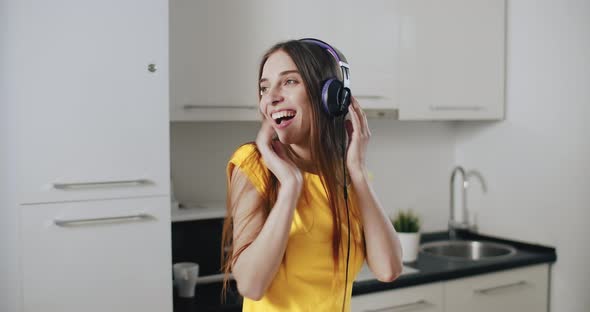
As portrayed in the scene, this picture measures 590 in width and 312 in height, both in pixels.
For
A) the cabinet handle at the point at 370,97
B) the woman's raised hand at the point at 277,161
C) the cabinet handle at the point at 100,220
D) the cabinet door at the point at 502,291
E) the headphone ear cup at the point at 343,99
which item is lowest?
the cabinet door at the point at 502,291

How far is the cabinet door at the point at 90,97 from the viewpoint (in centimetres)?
159

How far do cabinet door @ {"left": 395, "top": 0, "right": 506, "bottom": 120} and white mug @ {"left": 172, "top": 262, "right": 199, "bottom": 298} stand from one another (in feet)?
3.60

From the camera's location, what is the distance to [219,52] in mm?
2088

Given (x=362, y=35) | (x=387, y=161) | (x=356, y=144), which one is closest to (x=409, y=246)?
(x=387, y=161)

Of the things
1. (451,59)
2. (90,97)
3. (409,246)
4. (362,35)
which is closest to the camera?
(90,97)

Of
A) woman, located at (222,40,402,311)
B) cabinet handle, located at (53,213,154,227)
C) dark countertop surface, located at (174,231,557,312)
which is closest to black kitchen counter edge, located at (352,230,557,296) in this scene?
dark countertop surface, located at (174,231,557,312)

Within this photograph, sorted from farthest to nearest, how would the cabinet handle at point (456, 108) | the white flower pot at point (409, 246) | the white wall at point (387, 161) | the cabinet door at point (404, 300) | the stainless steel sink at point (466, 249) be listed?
the stainless steel sink at point (466, 249), the cabinet handle at point (456, 108), the white flower pot at point (409, 246), the white wall at point (387, 161), the cabinet door at point (404, 300)

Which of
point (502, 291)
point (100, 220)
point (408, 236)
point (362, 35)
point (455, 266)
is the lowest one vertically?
point (502, 291)

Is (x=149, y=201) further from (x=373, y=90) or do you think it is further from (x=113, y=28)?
(x=373, y=90)

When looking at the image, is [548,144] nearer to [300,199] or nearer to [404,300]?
[404,300]

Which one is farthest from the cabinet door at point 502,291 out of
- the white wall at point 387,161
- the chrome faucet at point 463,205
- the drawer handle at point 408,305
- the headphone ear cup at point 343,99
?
the headphone ear cup at point 343,99

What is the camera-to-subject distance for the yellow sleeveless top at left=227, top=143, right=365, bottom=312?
939 millimetres

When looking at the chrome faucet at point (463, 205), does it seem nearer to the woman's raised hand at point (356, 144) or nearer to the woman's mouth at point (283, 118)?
the woman's raised hand at point (356, 144)

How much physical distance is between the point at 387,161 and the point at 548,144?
2.41 feet
